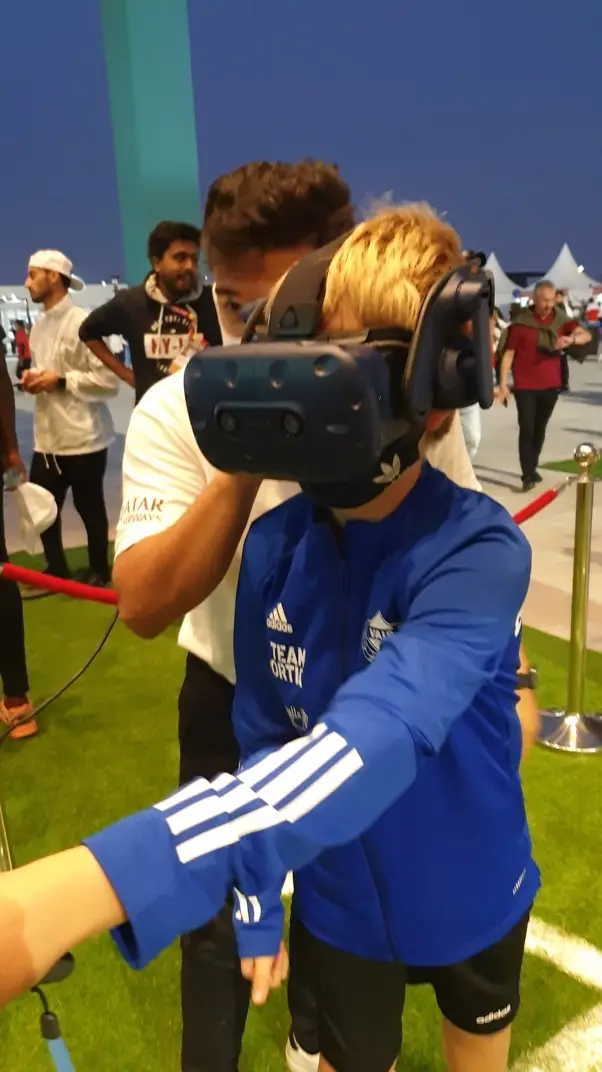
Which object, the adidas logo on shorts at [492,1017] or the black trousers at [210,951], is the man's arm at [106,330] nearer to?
the black trousers at [210,951]

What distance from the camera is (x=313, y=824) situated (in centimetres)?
62

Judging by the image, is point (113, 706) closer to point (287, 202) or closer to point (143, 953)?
point (287, 202)

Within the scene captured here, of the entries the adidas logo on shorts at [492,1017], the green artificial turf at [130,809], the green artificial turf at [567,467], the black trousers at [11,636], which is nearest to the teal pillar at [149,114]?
the green artificial turf at [567,467]

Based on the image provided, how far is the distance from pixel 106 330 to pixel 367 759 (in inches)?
145

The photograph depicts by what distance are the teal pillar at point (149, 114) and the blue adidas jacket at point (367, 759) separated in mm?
7689

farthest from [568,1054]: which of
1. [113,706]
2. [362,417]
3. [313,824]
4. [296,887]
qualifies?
[113,706]

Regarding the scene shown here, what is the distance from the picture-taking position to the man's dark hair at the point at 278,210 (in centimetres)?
115

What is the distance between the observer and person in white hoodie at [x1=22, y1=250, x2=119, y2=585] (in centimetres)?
431

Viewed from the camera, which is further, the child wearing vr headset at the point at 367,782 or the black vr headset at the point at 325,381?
the black vr headset at the point at 325,381

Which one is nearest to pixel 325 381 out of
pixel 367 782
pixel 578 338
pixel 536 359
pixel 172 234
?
pixel 367 782

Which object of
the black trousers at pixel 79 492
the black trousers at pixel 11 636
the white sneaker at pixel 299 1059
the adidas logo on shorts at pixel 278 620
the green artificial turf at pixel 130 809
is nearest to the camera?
the adidas logo on shorts at pixel 278 620

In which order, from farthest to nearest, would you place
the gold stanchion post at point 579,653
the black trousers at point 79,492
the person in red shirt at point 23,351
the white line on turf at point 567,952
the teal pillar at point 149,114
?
the person in red shirt at point 23,351 < the teal pillar at point 149,114 < the black trousers at point 79,492 < the gold stanchion post at point 579,653 < the white line on turf at point 567,952

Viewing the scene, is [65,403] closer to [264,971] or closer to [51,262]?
[51,262]

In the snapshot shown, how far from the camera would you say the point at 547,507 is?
6125 mm
